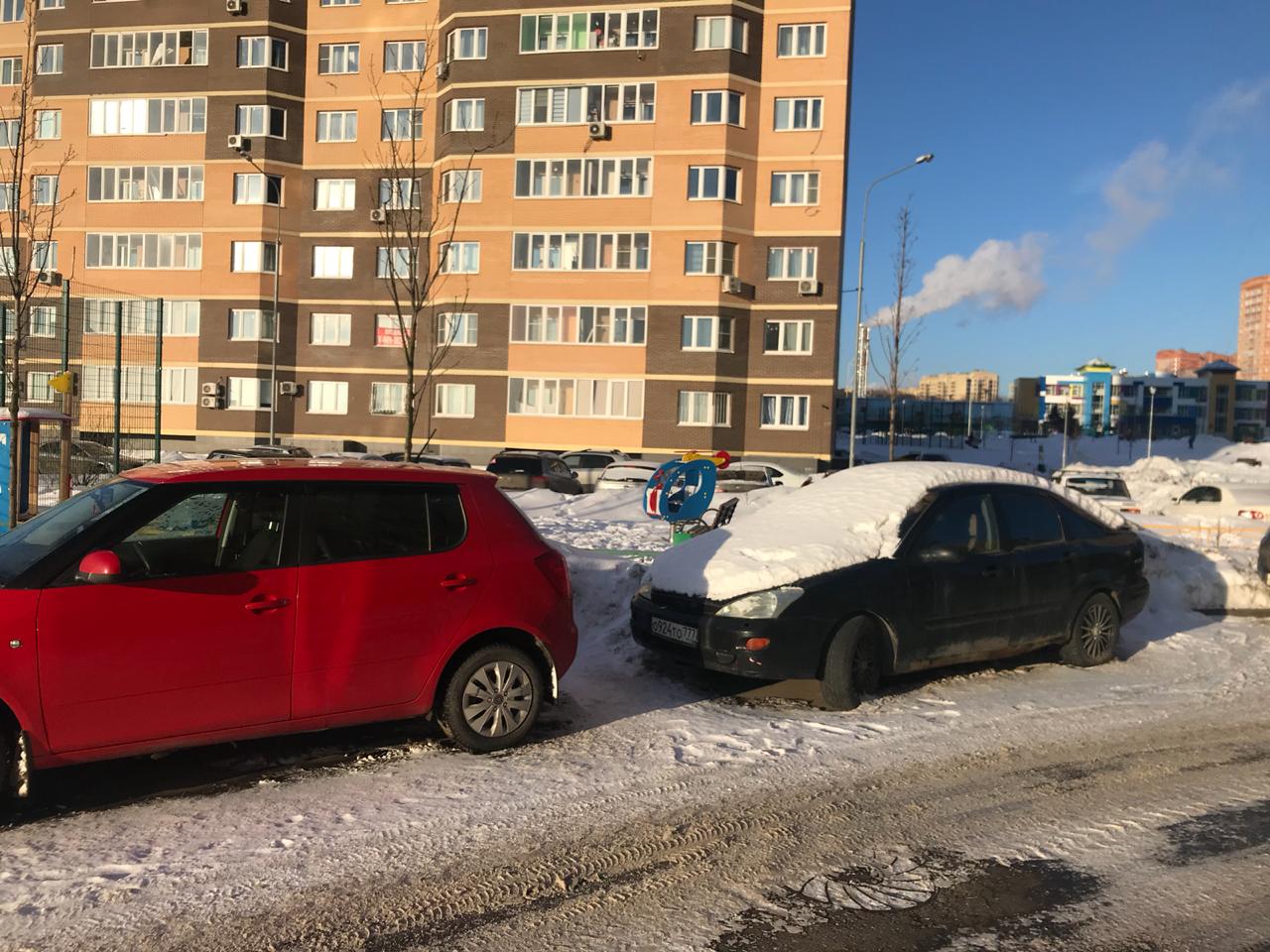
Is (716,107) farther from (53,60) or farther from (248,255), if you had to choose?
(53,60)

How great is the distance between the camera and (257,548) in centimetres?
512

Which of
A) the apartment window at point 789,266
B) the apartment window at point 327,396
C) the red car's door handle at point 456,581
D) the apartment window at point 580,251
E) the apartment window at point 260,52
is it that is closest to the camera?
the red car's door handle at point 456,581

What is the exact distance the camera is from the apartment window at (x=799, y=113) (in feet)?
121

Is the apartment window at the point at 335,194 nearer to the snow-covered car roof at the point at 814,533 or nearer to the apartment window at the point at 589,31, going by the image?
the apartment window at the point at 589,31

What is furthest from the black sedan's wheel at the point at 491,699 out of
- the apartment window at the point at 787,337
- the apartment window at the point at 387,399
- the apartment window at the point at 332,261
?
the apartment window at the point at 332,261

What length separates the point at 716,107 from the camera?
36562 mm

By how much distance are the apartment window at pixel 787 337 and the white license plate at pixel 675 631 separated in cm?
3159

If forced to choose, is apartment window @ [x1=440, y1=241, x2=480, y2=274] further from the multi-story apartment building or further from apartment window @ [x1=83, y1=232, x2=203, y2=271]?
apartment window @ [x1=83, y1=232, x2=203, y2=271]

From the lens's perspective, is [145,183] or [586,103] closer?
[586,103]

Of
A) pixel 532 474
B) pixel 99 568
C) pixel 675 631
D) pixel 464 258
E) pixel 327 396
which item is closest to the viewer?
pixel 99 568

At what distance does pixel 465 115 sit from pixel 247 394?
14.0m

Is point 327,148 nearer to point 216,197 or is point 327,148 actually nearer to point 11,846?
point 216,197

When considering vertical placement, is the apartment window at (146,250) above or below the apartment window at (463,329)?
above

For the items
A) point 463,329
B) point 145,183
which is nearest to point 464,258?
point 463,329
